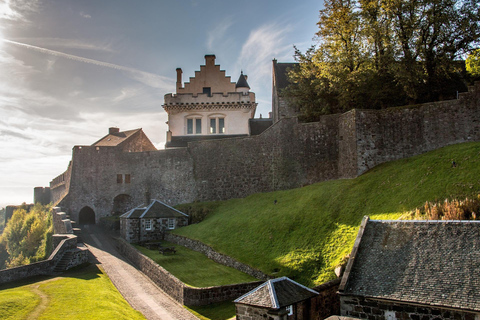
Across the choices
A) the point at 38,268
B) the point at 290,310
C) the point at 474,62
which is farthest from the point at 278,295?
the point at 474,62

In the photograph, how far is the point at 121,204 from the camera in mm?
40406

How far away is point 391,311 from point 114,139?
3825 centimetres

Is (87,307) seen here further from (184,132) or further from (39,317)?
(184,132)

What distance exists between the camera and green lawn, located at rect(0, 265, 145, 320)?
48.1ft

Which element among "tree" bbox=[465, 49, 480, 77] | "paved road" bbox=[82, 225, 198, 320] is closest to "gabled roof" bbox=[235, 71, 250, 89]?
"paved road" bbox=[82, 225, 198, 320]

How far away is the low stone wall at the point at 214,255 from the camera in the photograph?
19.2 metres

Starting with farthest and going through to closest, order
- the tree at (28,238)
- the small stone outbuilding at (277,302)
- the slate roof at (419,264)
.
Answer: the tree at (28,238), the small stone outbuilding at (277,302), the slate roof at (419,264)

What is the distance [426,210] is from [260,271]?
8147 millimetres

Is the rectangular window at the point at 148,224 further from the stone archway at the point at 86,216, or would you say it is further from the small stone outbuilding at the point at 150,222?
the stone archway at the point at 86,216

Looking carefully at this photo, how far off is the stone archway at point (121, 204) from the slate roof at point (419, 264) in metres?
29.7

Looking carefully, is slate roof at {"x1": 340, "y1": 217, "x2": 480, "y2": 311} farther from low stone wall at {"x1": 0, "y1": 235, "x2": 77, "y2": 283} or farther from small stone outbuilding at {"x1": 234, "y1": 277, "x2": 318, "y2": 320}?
low stone wall at {"x1": 0, "y1": 235, "x2": 77, "y2": 283}

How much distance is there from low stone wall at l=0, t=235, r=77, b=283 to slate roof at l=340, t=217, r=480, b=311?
17.9m

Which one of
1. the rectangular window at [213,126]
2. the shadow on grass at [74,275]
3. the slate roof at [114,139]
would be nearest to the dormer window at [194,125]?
the rectangular window at [213,126]

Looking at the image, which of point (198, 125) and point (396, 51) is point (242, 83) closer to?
point (198, 125)
